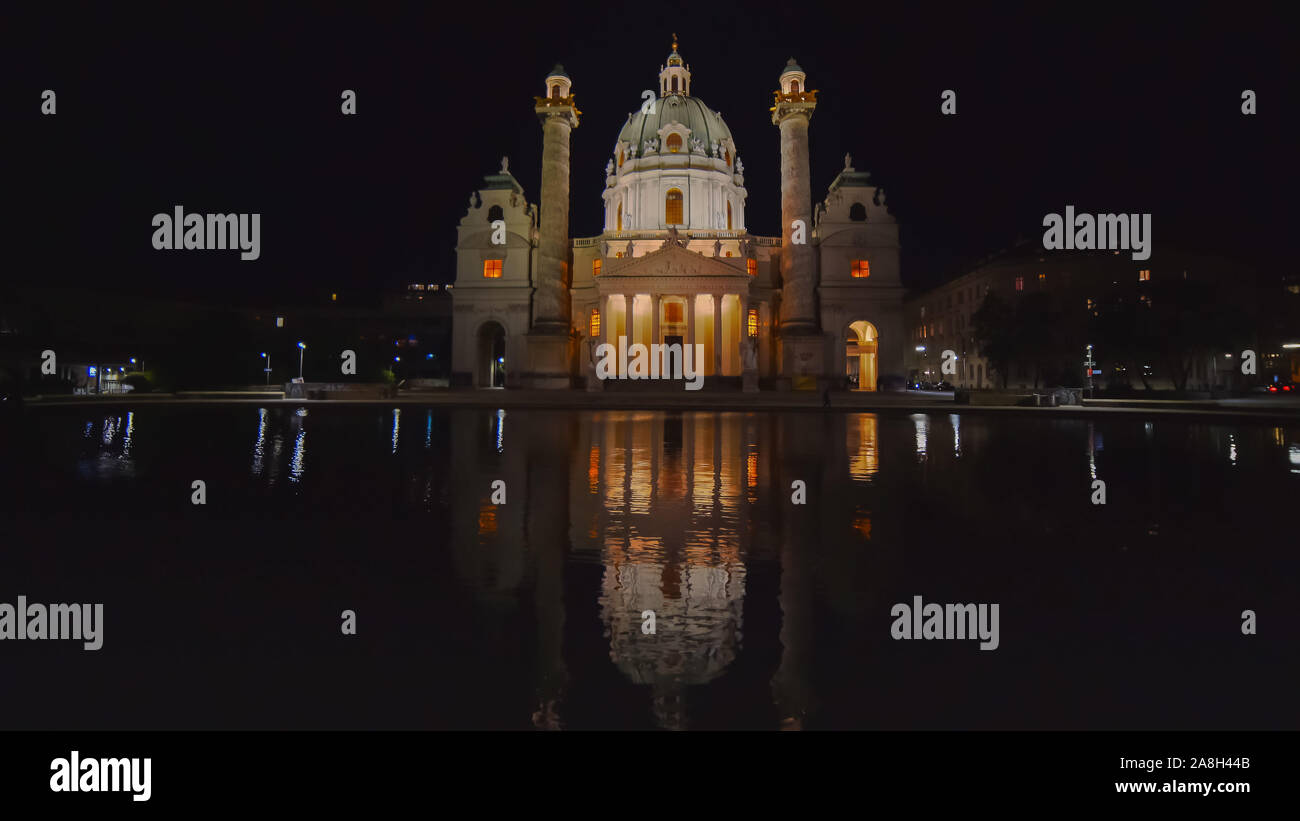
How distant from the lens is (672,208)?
83.4 m

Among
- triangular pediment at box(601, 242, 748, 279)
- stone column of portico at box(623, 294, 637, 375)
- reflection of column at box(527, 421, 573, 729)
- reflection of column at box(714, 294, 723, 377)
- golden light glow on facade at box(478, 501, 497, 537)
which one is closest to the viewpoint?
reflection of column at box(527, 421, 573, 729)

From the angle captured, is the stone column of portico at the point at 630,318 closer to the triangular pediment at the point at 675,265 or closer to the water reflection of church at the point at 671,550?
the triangular pediment at the point at 675,265

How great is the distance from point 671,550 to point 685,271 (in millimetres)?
62059

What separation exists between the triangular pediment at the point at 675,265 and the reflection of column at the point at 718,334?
2378 millimetres

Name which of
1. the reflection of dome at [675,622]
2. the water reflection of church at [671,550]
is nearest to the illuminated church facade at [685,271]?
the water reflection of church at [671,550]

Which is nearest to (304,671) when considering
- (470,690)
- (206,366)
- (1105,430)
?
(470,690)

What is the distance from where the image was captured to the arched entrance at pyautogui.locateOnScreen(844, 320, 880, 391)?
78625 mm

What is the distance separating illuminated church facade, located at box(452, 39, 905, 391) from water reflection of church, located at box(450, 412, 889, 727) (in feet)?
152

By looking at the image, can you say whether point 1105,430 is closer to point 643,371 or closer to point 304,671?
point 304,671

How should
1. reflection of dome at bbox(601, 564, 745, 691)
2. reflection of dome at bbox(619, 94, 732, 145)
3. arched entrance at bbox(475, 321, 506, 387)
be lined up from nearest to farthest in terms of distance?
reflection of dome at bbox(601, 564, 745, 691)
arched entrance at bbox(475, 321, 506, 387)
reflection of dome at bbox(619, 94, 732, 145)

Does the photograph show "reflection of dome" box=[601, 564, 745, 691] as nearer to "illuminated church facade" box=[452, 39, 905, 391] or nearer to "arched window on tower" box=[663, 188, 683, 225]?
"illuminated church facade" box=[452, 39, 905, 391]

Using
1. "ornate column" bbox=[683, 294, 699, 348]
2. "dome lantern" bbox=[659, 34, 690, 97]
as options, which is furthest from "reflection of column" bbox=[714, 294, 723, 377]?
Result: "dome lantern" bbox=[659, 34, 690, 97]

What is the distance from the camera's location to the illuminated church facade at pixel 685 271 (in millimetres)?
67938

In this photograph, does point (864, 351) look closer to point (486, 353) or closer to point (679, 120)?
point (679, 120)
